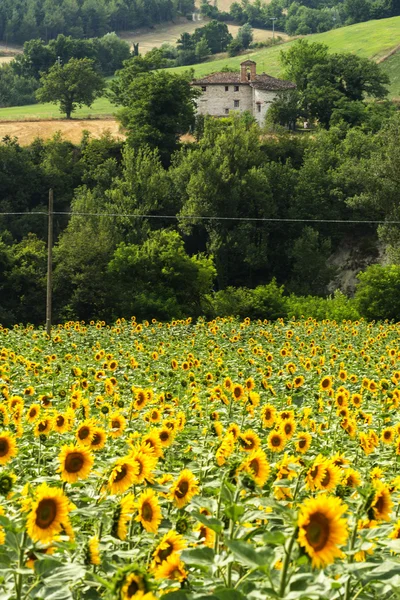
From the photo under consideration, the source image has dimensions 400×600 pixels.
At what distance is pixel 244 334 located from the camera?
1869 centimetres

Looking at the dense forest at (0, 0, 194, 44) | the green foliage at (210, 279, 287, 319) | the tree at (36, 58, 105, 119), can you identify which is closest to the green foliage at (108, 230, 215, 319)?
the green foliage at (210, 279, 287, 319)

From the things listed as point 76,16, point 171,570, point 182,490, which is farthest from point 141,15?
point 171,570

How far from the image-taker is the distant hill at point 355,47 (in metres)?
90.4

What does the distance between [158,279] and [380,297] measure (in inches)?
322

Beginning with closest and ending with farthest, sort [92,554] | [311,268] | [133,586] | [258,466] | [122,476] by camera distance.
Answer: [133,586], [92,554], [122,476], [258,466], [311,268]

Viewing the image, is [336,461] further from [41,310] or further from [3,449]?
[41,310]

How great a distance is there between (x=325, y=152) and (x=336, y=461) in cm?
5044

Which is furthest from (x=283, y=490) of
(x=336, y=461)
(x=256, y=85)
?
(x=256, y=85)

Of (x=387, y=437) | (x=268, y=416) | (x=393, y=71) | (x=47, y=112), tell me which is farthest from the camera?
(x=393, y=71)

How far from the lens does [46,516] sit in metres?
2.65

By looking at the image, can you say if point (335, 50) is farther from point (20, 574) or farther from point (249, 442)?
point (20, 574)

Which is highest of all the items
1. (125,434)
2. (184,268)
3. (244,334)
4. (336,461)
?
(336,461)

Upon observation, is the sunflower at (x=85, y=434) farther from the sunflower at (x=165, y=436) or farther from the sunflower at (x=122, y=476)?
the sunflower at (x=122, y=476)

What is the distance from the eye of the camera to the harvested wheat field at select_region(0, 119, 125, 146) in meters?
61.7
